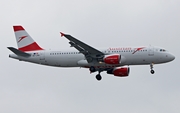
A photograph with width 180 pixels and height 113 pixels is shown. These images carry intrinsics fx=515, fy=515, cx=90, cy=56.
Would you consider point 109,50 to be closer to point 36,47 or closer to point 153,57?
point 153,57

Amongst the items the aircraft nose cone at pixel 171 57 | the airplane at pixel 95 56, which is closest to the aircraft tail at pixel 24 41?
the airplane at pixel 95 56

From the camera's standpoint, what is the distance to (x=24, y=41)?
7850 cm

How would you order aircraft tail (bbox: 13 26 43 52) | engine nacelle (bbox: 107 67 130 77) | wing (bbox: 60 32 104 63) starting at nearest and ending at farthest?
wing (bbox: 60 32 104 63) < engine nacelle (bbox: 107 67 130 77) < aircraft tail (bbox: 13 26 43 52)

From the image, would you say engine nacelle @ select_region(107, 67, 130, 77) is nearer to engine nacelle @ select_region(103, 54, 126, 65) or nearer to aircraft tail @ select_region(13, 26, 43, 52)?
engine nacelle @ select_region(103, 54, 126, 65)

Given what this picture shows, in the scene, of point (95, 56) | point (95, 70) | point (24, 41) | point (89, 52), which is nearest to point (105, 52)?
point (95, 56)

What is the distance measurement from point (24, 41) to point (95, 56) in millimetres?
12764

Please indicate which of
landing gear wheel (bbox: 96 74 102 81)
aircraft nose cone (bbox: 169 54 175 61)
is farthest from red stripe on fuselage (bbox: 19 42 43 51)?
aircraft nose cone (bbox: 169 54 175 61)

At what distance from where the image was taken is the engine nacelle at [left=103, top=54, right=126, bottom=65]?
69875 millimetres

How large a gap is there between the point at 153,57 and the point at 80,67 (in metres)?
10.7

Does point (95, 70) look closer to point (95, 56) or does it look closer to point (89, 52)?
point (95, 56)

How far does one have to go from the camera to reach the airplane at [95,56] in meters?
70.8

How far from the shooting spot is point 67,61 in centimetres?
7356

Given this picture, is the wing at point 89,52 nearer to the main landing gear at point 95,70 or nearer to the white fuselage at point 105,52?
the white fuselage at point 105,52

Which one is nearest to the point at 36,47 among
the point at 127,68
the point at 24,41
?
the point at 24,41
